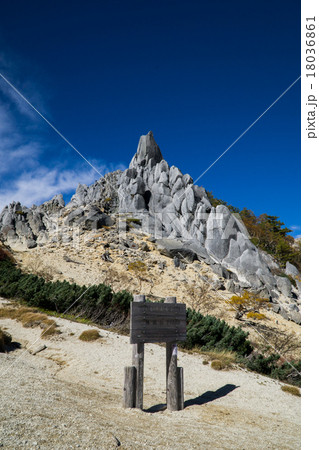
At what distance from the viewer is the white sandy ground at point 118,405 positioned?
3.38 metres

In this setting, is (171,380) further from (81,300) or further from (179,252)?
(179,252)

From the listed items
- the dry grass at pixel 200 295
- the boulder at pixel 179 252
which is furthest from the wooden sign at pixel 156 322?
the boulder at pixel 179 252

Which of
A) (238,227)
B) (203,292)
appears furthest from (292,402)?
(238,227)

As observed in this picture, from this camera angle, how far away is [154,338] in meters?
5.53

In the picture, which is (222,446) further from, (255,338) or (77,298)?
(255,338)

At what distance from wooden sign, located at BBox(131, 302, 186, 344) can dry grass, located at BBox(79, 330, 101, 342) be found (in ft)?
17.5

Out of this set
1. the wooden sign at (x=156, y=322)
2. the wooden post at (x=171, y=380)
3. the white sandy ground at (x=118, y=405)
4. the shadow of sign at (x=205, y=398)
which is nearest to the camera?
the white sandy ground at (x=118, y=405)

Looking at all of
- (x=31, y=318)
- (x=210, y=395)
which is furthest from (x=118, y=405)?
(x=31, y=318)

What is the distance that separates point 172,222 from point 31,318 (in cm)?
3055

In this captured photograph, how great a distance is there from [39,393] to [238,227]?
3467 cm

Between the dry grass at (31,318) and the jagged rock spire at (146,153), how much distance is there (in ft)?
150

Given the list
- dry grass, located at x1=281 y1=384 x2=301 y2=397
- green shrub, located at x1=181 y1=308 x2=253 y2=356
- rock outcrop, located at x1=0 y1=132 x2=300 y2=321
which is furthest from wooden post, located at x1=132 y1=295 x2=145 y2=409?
rock outcrop, located at x1=0 y1=132 x2=300 y2=321

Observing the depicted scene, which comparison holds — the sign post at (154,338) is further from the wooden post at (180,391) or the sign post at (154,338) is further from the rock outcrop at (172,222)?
the rock outcrop at (172,222)

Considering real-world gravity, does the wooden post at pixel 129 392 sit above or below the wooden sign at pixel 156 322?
below
